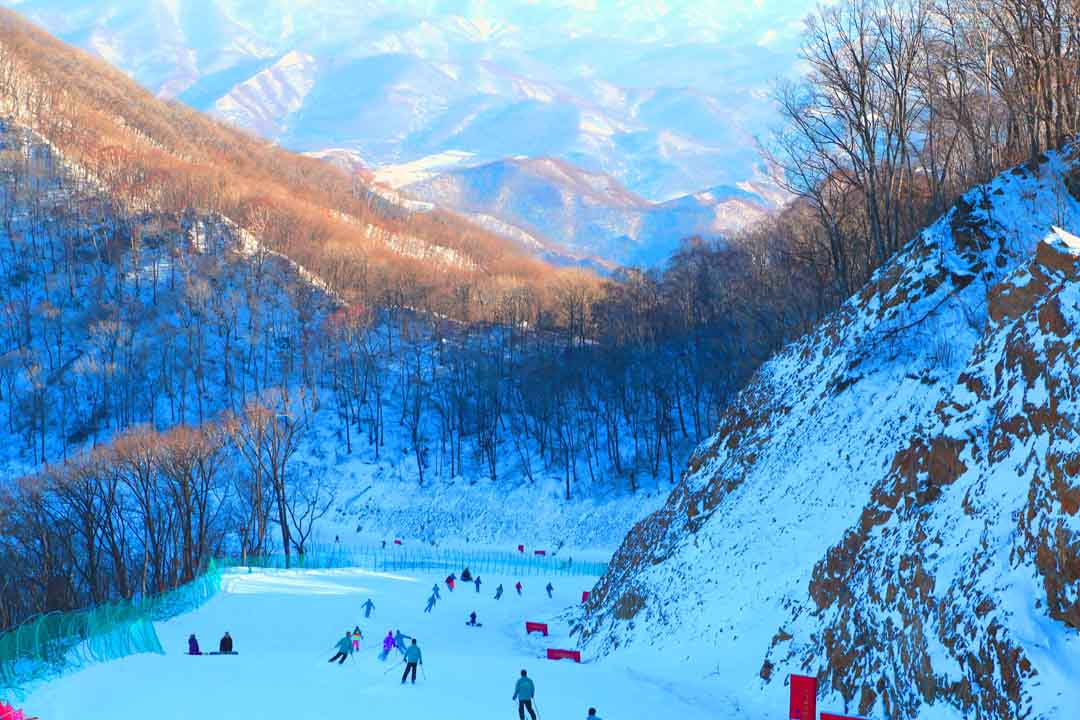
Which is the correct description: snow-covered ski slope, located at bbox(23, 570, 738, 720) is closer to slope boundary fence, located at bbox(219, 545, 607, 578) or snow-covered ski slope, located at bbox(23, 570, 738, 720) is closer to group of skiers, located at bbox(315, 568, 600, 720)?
group of skiers, located at bbox(315, 568, 600, 720)

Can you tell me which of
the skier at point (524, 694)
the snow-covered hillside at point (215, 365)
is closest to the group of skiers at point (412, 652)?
the skier at point (524, 694)

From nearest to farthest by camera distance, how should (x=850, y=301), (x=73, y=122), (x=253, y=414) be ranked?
(x=850, y=301) < (x=253, y=414) < (x=73, y=122)

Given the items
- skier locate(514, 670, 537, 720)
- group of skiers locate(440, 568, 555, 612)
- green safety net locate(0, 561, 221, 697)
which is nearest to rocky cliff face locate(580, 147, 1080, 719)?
skier locate(514, 670, 537, 720)

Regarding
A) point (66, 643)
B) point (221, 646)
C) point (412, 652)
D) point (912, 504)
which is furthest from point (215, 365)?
point (912, 504)

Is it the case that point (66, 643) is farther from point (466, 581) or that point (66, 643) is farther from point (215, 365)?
point (215, 365)

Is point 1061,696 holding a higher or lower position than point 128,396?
lower

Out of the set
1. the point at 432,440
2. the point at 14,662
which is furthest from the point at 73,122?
the point at 14,662

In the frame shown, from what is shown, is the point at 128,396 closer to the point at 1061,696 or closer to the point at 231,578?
the point at 231,578
